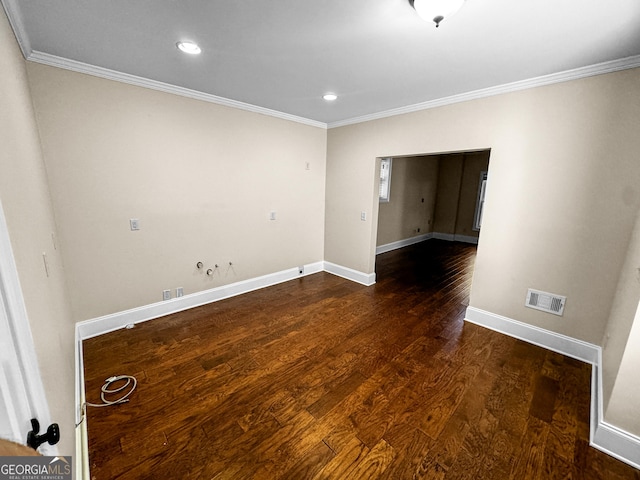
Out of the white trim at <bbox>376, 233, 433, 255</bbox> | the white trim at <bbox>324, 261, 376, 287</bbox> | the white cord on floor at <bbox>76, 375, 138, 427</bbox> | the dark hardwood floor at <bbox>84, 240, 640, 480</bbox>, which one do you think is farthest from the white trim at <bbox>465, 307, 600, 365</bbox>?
the white cord on floor at <bbox>76, 375, 138, 427</bbox>

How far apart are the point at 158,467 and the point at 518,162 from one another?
12.0 feet

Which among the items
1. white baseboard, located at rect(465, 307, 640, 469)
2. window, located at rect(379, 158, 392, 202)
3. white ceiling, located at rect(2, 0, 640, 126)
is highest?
white ceiling, located at rect(2, 0, 640, 126)

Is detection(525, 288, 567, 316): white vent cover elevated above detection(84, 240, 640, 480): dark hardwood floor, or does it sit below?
above

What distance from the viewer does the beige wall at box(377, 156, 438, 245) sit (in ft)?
20.4

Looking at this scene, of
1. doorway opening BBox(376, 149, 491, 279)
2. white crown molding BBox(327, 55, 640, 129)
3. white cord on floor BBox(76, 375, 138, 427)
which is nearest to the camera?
white cord on floor BBox(76, 375, 138, 427)

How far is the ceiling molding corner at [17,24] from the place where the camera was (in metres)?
1.49

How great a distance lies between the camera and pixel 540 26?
5.40ft

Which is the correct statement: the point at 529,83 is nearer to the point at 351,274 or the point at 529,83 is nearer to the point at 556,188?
the point at 556,188

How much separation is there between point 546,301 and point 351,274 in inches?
97.9

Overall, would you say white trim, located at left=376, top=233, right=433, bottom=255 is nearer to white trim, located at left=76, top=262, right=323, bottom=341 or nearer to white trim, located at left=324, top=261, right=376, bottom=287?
white trim, located at left=324, top=261, right=376, bottom=287

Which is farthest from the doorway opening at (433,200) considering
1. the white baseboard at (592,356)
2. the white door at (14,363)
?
the white door at (14,363)

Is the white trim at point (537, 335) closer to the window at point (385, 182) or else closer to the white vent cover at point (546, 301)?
the white vent cover at point (546, 301)

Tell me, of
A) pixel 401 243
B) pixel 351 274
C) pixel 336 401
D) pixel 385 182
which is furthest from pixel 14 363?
pixel 401 243

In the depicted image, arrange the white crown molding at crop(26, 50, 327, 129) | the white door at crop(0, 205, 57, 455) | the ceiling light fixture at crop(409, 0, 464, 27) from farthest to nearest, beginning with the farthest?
the white crown molding at crop(26, 50, 327, 129), the ceiling light fixture at crop(409, 0, 464, 27), the white door at crop(0, 205, 57, 455)
